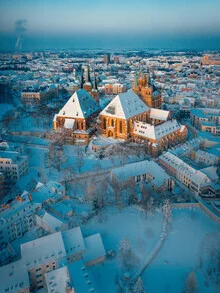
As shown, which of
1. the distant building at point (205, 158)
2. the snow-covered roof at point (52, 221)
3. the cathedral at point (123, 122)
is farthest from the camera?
the cathedral at point (123, 122)

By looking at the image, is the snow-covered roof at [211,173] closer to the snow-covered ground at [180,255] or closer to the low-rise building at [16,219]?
the snow-covered ground at [180,255]

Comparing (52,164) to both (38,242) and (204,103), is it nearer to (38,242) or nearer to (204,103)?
(38,242)

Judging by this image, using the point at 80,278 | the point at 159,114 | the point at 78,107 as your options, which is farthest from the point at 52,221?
the point at 159,114

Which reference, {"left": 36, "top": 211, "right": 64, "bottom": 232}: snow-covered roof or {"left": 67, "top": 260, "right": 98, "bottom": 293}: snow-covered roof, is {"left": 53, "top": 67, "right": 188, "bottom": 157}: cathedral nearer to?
{"left": 36, "top": 211, "right": 64, "bottom": 232}: snow-covered roof

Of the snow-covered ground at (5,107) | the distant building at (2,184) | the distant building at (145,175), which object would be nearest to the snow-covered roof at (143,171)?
the distant building at (145,175)

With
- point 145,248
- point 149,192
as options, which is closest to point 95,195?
point 149,192

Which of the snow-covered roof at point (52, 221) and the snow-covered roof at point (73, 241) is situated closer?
the snow-covered roof at point (73, 241)
